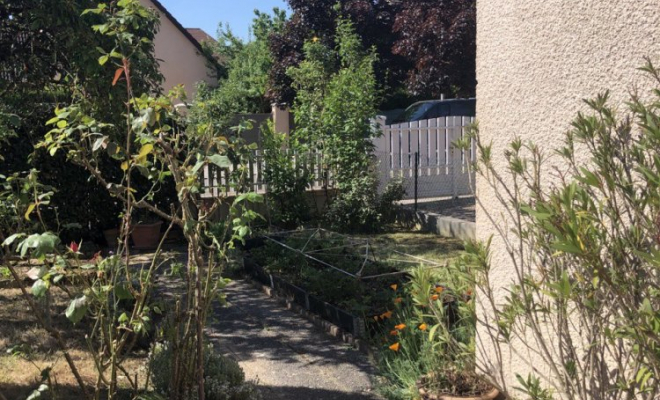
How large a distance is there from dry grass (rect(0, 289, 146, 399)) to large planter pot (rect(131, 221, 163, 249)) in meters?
3.06

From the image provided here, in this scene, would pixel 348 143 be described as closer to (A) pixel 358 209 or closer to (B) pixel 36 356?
(A) pixel 358 209

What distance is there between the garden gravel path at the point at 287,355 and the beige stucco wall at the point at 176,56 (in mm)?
21847

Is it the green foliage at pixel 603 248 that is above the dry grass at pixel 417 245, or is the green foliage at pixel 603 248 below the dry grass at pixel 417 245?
above

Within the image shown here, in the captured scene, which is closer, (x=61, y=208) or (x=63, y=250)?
(x=63, y=250)

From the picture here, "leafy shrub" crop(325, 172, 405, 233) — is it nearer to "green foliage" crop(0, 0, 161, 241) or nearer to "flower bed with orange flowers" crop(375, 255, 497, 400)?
"green foliage" crop(0, 0, 161, 241)

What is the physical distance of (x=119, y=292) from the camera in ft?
9.75

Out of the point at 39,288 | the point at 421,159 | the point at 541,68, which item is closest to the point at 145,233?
the point at 421,159

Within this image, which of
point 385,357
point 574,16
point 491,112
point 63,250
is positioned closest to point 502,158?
point 491,112

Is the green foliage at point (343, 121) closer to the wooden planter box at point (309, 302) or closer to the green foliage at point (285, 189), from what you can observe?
the green foliage at point (285, 189)

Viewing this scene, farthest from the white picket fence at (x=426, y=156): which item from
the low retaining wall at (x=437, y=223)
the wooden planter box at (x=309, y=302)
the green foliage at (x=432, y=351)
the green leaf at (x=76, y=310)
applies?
the green leaf at (x=76, y=310)

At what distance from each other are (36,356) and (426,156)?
9.17 metres

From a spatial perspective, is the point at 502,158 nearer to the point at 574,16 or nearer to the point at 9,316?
the point at 574,16

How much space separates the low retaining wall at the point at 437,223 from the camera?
10344 mm

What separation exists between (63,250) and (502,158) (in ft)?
8.29
